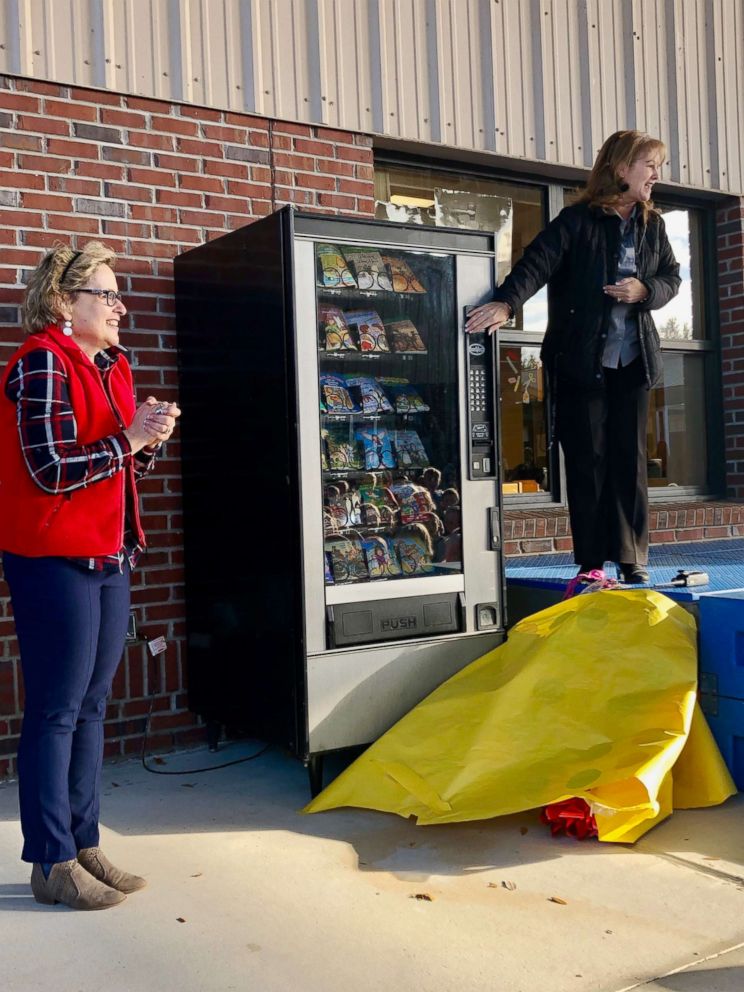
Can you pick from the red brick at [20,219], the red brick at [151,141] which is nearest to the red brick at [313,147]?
the red brick at [151,141]

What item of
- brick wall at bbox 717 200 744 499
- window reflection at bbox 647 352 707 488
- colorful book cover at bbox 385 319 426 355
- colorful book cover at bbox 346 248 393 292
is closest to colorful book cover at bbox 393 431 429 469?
colorful book cover at bbox 385 319 426 355

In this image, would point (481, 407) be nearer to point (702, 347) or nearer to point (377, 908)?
point (377, 908)

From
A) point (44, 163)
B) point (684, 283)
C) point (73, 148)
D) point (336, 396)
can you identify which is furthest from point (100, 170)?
point (684, 283)

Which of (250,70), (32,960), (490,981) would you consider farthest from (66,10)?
(490,981)

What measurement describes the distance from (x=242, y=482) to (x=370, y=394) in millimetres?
631

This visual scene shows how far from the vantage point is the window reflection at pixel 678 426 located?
6.90 meters

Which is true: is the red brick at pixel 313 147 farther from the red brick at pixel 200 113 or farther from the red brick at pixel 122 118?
the red brick at pixel 122 118

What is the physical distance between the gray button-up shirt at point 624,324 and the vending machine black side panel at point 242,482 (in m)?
1.44

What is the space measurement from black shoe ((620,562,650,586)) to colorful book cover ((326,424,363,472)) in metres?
1.25

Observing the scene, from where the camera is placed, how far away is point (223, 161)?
16.6 feet

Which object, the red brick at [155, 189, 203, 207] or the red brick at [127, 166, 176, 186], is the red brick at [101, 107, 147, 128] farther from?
the red brick at [155, 189, 203, 207]

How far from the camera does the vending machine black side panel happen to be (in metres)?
4.16

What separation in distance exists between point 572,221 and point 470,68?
5.07 feet

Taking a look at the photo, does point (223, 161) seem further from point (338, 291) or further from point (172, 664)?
point (172, 664)
